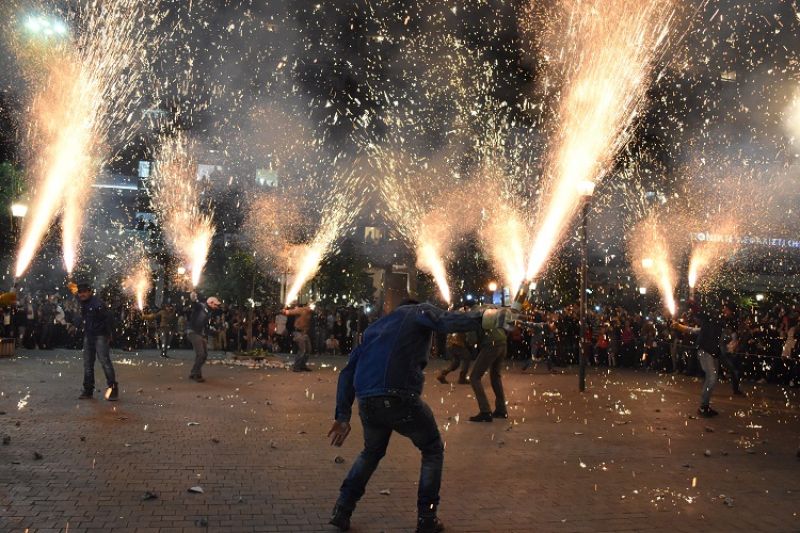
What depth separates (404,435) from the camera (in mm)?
5141

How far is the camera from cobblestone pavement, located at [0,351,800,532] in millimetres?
5500

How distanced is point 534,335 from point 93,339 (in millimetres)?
15159

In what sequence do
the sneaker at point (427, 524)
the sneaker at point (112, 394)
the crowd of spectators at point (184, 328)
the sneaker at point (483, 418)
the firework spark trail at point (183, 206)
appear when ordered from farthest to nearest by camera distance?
the firework spark trail at point (183, 206), the crowd of spectators at point (184, 328), the sneaker at point (112, 394), the sneaker at point (483, 418), the sneaker at point (427, 524)

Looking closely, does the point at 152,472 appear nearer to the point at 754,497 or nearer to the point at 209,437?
the point at 209,437

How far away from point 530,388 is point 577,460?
25.0ft

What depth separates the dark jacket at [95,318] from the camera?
1145 centimetres

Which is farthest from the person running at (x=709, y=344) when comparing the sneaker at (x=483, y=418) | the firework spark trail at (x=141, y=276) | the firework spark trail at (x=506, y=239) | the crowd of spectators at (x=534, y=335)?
the firework spark trail at (x=141, y=276)

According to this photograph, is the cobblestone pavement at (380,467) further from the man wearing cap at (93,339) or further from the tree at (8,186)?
the tree at (8,186)

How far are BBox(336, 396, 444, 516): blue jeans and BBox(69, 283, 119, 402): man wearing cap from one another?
7213mm

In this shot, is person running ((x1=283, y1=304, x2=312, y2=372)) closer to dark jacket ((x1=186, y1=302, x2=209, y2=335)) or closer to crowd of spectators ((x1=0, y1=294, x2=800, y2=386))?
crowd of spectators ((x1=0, y1=294, x2=800, y2=386))

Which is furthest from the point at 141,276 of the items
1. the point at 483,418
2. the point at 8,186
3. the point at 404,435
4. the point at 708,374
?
the point at 404,435

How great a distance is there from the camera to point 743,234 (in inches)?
1633

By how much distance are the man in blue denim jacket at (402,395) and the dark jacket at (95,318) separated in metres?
7.34

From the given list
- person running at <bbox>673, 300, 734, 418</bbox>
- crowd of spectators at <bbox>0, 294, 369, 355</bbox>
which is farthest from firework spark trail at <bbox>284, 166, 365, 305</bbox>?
person running at <bbox>673, 300, 734, 418</bbox>
